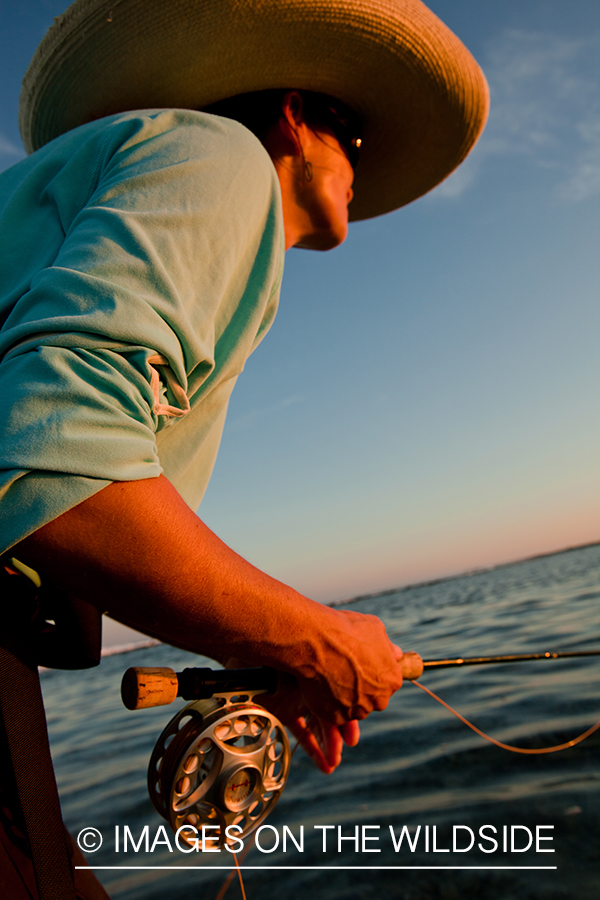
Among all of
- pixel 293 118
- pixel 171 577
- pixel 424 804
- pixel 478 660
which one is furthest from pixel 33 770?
pixel 424 804

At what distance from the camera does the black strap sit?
1.02 m

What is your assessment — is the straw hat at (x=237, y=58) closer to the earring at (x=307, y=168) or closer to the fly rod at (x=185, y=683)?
the earring at (x=307, y=168)

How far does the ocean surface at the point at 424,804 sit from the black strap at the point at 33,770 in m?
2.18

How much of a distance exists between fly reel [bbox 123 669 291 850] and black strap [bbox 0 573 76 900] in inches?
22.0

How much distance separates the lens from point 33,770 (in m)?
1.03

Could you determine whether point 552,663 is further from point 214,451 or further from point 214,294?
point 214,294

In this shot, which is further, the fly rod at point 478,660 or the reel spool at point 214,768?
the fly rod at point 478,660

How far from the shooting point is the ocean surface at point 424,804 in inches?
105

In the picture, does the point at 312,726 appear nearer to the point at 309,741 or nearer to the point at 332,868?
the point at 309,741

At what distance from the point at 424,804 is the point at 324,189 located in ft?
11.1

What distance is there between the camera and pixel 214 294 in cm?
103

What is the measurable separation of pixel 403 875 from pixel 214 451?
234 cm

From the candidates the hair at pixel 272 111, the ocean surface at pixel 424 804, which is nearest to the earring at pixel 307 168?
the hair at pixel 272 111

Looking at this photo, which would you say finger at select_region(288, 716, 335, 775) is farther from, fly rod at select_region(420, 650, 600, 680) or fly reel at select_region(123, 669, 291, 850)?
fly rod at select_region(420, 650, 600, 680)
